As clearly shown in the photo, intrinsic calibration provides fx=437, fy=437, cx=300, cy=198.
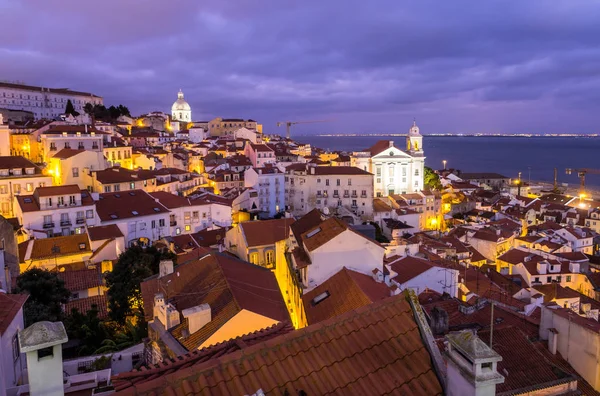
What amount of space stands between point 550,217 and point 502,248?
19.8 meters

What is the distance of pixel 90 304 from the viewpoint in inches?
797

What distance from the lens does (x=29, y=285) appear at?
53.9 feet

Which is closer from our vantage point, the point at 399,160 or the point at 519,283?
the point at 519,283

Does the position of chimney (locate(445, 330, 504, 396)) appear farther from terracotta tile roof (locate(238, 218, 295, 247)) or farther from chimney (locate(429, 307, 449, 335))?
terracotta tile roof (locate(238, 218, 295, 247))

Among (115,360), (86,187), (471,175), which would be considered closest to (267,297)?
(115,360)

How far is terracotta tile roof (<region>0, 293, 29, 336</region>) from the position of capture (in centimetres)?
902

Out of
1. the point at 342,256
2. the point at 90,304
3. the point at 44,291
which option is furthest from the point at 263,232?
the point at 44,291

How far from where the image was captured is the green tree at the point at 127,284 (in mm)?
17500

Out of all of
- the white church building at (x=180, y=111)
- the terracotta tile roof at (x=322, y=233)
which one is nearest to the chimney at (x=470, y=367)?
the terracotta tile roof at (x=322, y=233)

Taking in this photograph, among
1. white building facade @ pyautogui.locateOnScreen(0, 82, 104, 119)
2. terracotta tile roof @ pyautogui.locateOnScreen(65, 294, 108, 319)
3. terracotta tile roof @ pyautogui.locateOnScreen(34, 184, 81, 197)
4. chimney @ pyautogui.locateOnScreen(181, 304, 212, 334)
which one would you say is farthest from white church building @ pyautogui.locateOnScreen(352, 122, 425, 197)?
white building facade @ pyautogui.locateOnScreen(0, 82, 104, 119)

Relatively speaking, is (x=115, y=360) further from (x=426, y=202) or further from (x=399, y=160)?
(x=399, y=160)

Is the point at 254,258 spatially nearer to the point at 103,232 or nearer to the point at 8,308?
the point at 103,232

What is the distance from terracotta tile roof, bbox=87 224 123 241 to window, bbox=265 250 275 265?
456 inches

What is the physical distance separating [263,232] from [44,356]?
840 inches
